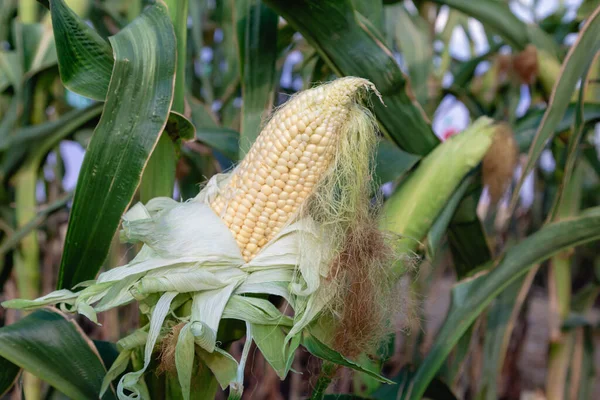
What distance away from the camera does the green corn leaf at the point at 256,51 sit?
78 centimetres

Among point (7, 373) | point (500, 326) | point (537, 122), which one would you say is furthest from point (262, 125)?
point (500, 326)

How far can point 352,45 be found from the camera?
72 centimetres

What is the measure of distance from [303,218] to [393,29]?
0.84 metres

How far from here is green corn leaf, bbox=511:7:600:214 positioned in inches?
29.2

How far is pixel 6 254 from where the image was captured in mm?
1017

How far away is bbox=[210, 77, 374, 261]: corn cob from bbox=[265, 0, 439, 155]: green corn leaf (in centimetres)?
20

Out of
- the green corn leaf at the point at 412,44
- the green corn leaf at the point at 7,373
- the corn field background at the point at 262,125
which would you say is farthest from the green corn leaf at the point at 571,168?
the green corn leaf at the point at 7,373

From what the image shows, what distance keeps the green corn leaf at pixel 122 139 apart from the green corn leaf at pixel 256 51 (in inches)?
7.5

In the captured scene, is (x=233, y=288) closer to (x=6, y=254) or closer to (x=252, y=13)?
(x=252, y=13)

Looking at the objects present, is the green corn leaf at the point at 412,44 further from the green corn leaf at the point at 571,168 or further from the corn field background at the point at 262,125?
the green corn leaf at the point at 571,168

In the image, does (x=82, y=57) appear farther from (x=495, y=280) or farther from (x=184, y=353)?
(x=495, y=280)

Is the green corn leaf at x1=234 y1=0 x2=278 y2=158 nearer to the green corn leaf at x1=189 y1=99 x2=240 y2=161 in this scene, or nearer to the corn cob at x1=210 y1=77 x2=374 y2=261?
the green corn leaf at x1=189 y1=99 x2=240 y2=161

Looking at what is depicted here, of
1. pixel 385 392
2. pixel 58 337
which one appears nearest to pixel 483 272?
pixel 385 392

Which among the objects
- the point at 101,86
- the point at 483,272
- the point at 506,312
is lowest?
the point at 506,312
